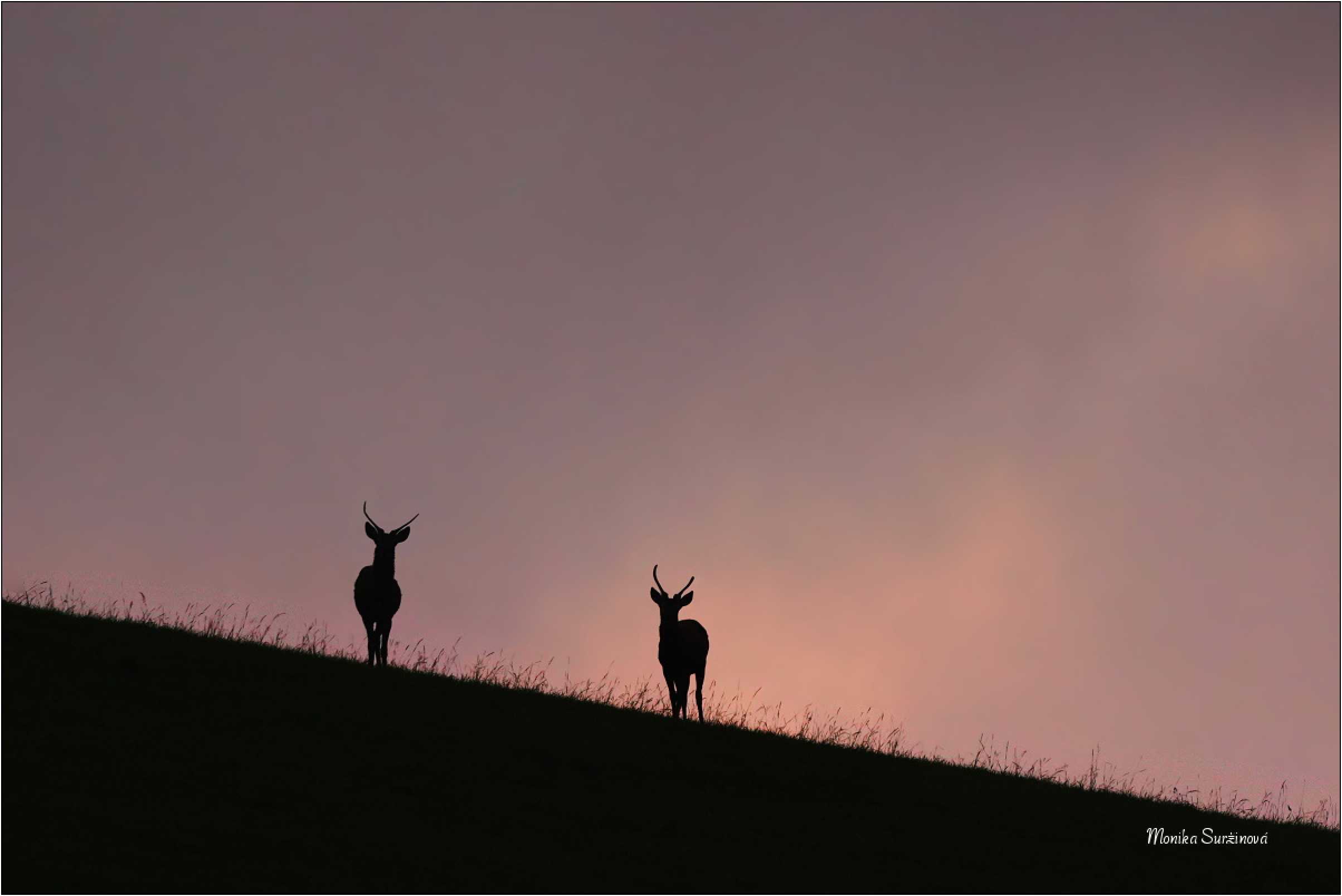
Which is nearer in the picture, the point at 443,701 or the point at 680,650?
the point at 443,701

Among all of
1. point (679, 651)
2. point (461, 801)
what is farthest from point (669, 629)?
point (461, 801)

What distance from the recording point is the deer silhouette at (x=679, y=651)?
2009 centimetres

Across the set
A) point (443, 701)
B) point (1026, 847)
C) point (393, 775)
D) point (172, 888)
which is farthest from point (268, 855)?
point (1026, 847)

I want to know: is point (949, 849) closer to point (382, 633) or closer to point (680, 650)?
point (680, 650)

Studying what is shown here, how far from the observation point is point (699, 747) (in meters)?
15.5

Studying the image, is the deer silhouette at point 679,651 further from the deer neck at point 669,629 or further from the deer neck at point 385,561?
the deer neck at point 385,561

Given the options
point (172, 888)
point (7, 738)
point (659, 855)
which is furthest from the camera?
point (7, 738)

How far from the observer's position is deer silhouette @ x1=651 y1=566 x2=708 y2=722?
65.9 feet

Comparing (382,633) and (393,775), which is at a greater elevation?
(382,633)

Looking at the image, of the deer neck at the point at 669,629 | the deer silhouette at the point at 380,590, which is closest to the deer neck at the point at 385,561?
the deer silhouette at the point at 380,590

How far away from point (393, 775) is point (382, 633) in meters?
8.00

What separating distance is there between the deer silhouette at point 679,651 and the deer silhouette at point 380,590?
13.9ft

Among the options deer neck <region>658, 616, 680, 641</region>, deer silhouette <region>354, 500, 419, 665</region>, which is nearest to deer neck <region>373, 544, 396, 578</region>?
deer silhouette <region>354, 500, 419, 665</region>

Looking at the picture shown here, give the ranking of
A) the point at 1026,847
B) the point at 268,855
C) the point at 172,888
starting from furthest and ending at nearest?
the point at 1026,847 → the point at 268,855 → the point at 172,888
